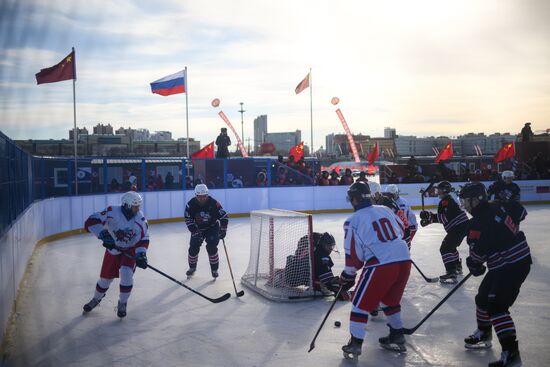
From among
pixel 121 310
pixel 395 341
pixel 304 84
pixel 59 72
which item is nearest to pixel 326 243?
pixel 395 341

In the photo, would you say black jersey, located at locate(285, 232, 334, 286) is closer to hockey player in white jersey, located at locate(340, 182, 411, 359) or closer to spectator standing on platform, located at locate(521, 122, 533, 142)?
hockey player in white jersey, located at locate(340, 182, 411, 359)

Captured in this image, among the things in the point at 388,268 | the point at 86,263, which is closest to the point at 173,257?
the point at 86,263

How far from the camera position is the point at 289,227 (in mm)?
6895

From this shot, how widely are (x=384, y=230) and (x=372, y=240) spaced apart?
13 centimetres

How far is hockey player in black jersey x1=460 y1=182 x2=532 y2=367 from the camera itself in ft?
13.4

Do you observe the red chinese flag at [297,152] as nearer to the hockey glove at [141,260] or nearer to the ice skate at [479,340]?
the hockey glove at [141,260]

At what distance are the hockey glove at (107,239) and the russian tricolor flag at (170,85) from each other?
13.0m

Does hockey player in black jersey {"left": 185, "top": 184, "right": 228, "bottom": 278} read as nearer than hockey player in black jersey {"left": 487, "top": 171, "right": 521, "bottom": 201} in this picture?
Yes

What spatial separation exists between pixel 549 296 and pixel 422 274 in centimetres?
156

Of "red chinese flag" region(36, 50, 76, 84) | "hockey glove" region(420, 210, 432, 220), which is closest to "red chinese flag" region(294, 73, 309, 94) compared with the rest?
"red chinese flag" region(36, 50, 76, 84)

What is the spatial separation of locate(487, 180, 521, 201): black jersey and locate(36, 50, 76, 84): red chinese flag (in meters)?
11.0

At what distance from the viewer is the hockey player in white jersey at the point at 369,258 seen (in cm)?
426

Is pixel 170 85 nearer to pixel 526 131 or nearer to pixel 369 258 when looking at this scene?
pixel 369 258

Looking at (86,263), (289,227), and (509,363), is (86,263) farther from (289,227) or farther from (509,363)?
(509,363)
